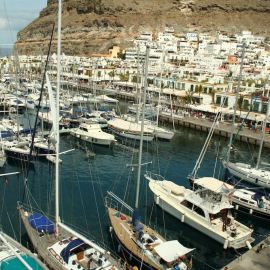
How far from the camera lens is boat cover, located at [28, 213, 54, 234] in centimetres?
2131

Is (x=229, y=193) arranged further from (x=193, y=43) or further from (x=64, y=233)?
(x=193, y=43)

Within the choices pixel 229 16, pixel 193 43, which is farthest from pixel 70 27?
pixel 229 16

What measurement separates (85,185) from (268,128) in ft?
103

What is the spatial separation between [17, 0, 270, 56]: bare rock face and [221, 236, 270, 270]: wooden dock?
153344 mm

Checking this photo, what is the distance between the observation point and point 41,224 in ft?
71.4

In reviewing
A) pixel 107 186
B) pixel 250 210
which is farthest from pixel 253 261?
pixel 107 186

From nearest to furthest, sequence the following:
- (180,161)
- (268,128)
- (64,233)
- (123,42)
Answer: (64,233)
(180,161)
(268,128)
(123,42)

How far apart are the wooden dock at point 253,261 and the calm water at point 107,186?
2.18 meters

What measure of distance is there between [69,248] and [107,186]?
15.8 m

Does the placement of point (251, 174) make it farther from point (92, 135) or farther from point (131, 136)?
point (92, 135)

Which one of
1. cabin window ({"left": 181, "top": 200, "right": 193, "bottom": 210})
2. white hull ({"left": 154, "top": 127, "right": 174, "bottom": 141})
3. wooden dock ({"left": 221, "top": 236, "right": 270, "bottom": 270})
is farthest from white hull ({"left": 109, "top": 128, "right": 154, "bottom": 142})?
wooden dock ({"left": 221, "top": 236, "right": 270, "bottom": 270})

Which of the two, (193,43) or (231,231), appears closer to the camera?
(231,231)

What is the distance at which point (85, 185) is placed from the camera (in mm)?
34406

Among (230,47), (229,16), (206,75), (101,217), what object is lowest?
(101,217)
